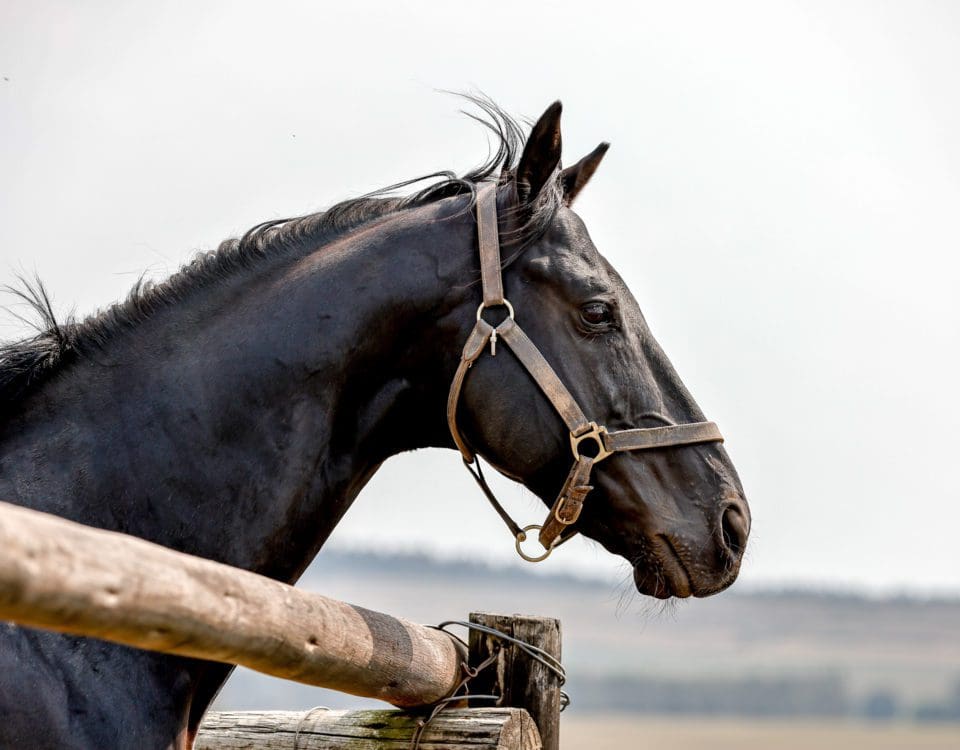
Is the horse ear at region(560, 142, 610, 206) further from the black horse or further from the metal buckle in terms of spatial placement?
the metal buckle

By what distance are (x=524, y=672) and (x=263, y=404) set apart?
138 cm

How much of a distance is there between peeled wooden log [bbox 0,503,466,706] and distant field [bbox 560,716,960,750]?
248 feet

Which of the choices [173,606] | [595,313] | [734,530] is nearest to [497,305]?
[595,313]

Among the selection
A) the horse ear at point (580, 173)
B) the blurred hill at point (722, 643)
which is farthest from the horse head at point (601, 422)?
the blurred hill at point (722, 643)

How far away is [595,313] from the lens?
4.02m

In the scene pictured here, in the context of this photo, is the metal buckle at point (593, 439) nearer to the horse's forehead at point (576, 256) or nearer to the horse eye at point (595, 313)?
the horse eye at point (595, 313)

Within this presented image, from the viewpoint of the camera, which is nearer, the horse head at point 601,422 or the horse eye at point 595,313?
the horse head at point 601,422

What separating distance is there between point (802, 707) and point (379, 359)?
120384 mm

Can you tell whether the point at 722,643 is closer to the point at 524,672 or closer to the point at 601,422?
the point at 524,672

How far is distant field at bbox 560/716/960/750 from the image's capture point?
8588 cm

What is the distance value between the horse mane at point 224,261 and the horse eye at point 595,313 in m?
0.32

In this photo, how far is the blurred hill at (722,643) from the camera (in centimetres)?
11562

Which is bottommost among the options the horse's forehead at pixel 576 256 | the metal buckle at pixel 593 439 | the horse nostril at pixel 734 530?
the horse nostril at pixel 734 530

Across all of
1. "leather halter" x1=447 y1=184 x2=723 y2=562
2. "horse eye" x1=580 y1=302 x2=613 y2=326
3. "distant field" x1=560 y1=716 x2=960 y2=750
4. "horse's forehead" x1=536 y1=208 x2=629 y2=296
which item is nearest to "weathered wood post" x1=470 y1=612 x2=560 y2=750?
"leather halter" x1=447 y1=184 x2=723 y2=562
